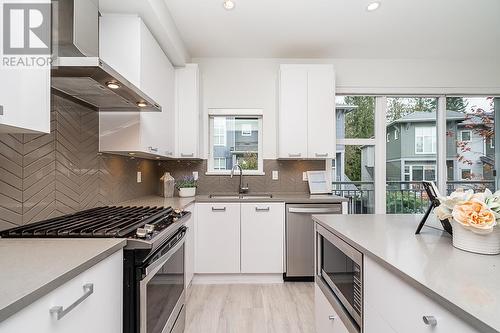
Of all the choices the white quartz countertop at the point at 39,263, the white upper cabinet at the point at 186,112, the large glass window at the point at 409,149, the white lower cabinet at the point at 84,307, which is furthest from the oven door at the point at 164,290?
the large glass window at the point at 409,149

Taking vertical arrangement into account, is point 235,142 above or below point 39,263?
above

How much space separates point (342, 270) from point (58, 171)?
176 centimetres

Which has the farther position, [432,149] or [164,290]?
[432,149]

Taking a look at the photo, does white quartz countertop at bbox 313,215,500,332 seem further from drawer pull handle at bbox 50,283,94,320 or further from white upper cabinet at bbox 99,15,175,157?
white upper cabinet at bbox 99,15,175,157

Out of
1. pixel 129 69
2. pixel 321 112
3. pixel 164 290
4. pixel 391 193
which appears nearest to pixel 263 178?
pixel 321 112

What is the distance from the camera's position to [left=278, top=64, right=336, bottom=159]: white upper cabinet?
3.09 m

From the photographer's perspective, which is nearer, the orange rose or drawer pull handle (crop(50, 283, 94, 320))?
drawer pull handle (crop(50, 283, 94, 320))

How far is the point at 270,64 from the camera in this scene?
11.2 ft

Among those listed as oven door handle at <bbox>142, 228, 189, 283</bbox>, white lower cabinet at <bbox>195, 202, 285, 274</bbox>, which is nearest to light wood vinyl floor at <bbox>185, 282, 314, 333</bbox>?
white lower cabinet at <bbox>195, 202, 285, 274</bbox>

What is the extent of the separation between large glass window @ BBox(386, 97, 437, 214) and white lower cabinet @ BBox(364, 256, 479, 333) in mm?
2877

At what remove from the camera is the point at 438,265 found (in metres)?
0.83

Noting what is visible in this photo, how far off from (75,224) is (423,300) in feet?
5.03

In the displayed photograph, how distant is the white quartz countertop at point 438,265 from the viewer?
590 mm

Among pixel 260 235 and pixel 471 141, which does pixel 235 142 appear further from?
pixel 471 141
